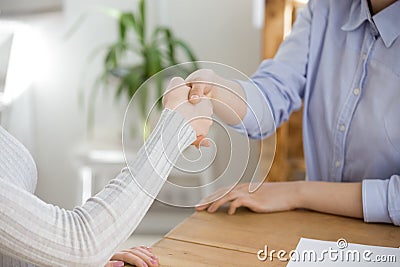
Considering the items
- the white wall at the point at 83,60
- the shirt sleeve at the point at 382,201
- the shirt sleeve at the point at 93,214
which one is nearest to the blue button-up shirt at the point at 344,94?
the shirt sleeve at the point at 382,201

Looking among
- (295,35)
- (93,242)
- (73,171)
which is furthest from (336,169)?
(73,171)

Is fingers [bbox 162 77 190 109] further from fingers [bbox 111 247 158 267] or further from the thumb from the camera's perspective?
fingers [bbox 111 247 158 267]

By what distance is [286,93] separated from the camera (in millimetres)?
1225

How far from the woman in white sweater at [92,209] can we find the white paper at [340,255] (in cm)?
22

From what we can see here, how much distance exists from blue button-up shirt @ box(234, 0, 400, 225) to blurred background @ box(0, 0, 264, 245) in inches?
49.3

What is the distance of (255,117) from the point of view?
932 mm

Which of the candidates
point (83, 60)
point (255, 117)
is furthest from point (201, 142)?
point (83, 60)

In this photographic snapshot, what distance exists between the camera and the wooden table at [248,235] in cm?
81

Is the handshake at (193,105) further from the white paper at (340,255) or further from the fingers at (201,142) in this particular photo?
the white paper at (340,255)

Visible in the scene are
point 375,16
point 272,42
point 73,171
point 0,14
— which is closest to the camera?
point 375,16

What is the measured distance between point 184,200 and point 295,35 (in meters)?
0.56

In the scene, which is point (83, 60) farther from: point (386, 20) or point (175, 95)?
point (175, 95)

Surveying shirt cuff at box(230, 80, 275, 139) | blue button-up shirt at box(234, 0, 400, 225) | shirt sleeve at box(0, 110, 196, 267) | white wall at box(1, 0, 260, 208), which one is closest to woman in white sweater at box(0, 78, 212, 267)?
shirt sleeve at box(0, 110, 196, 267)

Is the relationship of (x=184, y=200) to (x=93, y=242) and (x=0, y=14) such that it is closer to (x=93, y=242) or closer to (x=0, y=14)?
(x=93, y=242)
